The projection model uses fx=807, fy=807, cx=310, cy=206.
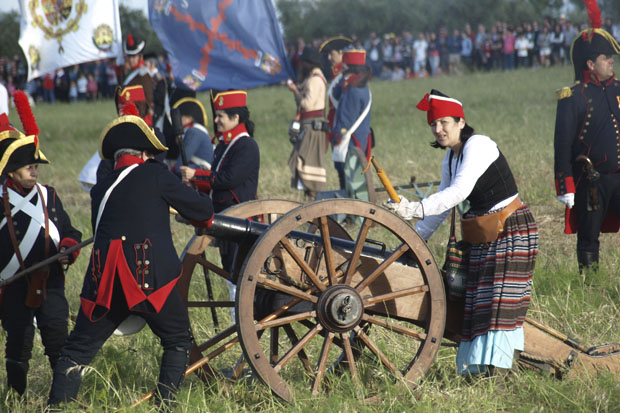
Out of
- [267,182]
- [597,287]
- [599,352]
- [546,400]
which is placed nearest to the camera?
[546,400]

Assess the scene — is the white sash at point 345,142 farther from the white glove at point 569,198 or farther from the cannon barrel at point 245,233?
the cannon barrel at point 245,233

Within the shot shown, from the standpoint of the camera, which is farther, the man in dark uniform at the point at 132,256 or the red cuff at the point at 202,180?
the red cuff at the point at 202,180

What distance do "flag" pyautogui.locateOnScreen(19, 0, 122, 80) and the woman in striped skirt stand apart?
3.44 m

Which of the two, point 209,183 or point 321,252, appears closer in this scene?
point 321,252

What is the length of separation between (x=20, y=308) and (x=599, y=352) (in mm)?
2988

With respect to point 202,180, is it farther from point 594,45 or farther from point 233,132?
point 594,45

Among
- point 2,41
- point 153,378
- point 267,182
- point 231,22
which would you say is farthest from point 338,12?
point 153,378

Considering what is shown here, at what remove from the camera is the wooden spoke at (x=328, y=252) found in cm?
359

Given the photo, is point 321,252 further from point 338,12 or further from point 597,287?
point 338,12

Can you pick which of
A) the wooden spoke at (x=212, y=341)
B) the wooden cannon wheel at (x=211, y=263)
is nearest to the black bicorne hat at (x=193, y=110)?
the wooden cannon wheel at (x=211, y=263)

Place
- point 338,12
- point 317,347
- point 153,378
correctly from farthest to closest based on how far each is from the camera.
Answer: point 338,12 < point 317,347 < point 153,378

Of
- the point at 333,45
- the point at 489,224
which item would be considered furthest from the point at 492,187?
the point at 333,45

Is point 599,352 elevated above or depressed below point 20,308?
below

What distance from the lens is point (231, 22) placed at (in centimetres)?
689
